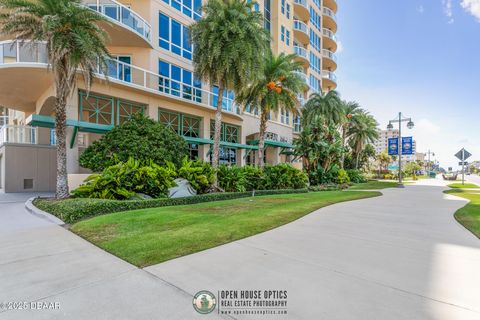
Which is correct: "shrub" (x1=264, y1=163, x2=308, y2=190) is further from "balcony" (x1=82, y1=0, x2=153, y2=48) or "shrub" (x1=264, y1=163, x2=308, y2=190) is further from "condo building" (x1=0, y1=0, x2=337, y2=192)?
"balcony" (x1=82, y1=0, x2=153, y2=48)

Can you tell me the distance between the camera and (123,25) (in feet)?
50.7

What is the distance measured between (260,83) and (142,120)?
32.6 feet

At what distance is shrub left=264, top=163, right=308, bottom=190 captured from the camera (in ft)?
63.6

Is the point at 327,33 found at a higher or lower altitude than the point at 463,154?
higher

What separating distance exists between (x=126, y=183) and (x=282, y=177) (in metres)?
12.3

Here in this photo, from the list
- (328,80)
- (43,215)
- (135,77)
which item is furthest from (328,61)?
(43,215)

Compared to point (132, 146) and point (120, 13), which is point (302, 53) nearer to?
point (120, 13)

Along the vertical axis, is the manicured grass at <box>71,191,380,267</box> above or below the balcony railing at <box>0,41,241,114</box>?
below

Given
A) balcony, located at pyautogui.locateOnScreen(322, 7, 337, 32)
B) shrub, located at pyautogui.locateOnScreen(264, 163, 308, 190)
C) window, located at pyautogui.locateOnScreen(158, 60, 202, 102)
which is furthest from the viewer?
balcony, located at pyautogui.locateOnScreen(322, 7, 337, 32)

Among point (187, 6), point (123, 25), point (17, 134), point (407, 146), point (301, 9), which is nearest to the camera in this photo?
point (123, 25)

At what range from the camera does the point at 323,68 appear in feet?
146

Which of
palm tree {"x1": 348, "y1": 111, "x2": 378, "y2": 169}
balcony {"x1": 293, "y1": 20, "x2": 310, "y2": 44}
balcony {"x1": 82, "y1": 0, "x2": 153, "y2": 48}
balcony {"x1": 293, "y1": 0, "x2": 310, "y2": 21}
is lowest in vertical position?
palm tree {"x1": 348, "y1": 111, "x2": 378, "y2": 169}

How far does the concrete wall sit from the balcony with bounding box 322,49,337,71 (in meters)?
41.0

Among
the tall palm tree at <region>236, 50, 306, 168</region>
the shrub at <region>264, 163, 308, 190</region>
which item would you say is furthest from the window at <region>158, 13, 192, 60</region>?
the shrub at <region>264, 163, 308, 190</region>
